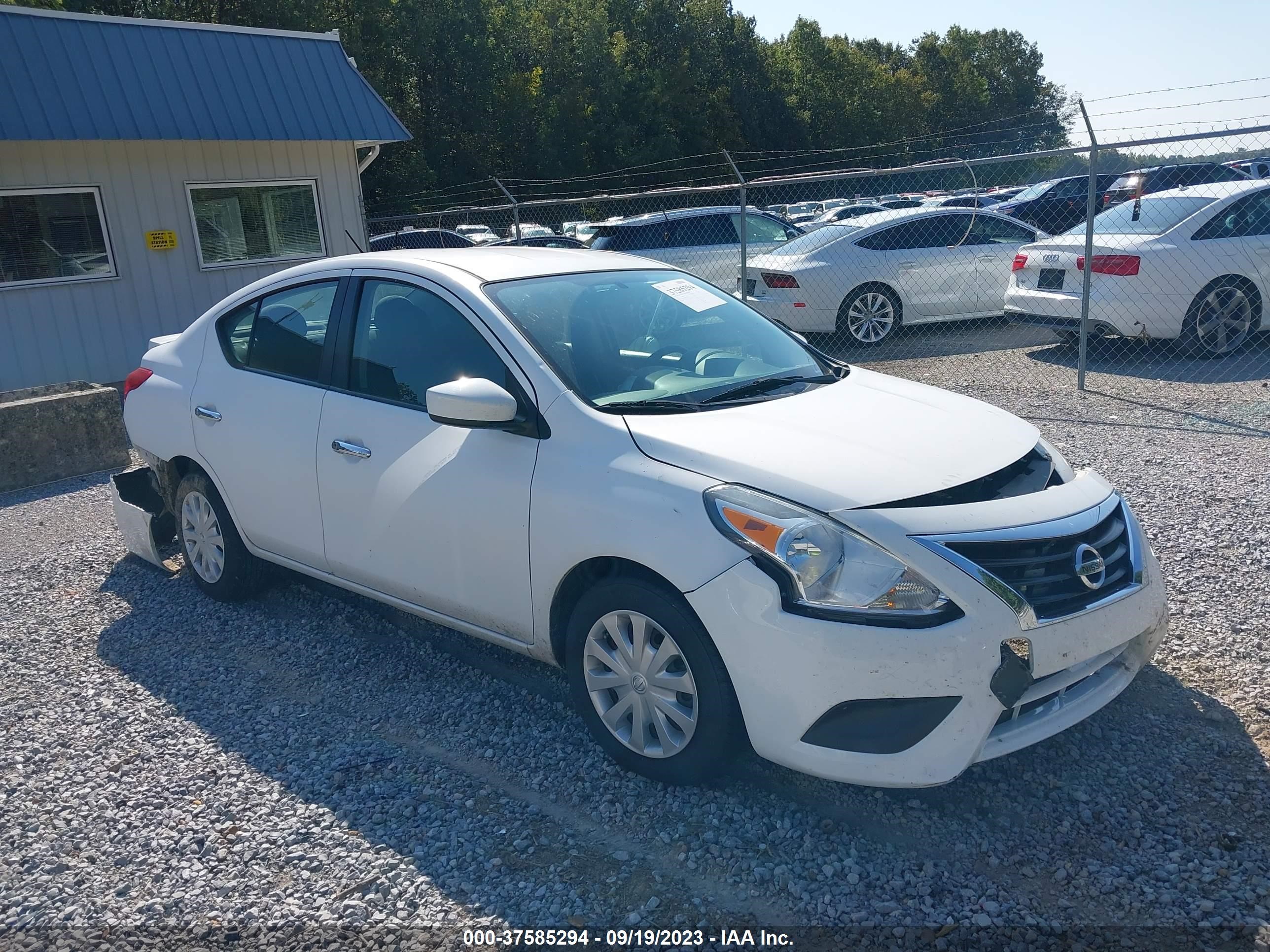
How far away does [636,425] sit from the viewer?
348 centimetres

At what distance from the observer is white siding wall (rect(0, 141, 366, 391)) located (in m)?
10.9

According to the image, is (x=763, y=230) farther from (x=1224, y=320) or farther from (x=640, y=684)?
(x=640, y=684)

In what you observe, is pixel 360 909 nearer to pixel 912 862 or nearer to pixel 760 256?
pixel 912 862

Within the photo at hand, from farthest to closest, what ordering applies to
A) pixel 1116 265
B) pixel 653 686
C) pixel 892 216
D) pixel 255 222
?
pixel 255 222 → pixel 892 216 → pixel 1116 265 → pixel 653 686

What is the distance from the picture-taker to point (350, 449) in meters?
4.18

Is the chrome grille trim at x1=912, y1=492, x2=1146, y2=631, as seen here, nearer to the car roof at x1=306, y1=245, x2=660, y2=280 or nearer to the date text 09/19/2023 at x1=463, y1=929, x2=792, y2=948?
the date text 09/19/2023 at x1=463, y1=929, x2=792, y2=948

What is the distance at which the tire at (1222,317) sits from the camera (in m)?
9.30

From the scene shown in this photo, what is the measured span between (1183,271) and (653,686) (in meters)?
8.08

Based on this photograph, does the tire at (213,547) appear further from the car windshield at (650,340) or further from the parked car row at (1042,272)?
the parked car row at (1042,272)

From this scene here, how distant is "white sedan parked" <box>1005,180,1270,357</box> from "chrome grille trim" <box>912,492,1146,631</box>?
6.37m

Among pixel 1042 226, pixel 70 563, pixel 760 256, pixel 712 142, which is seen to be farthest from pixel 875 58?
pixel 70 563

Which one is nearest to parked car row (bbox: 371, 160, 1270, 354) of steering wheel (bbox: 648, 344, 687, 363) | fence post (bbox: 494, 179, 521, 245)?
fence post (bbox: 494, 179, 521, 245)

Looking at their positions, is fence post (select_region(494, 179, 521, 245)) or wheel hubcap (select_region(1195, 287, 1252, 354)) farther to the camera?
fence post (select_region(494, 179, 521, 245))

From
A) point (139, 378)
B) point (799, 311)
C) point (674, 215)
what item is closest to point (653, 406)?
point (139, 378)
